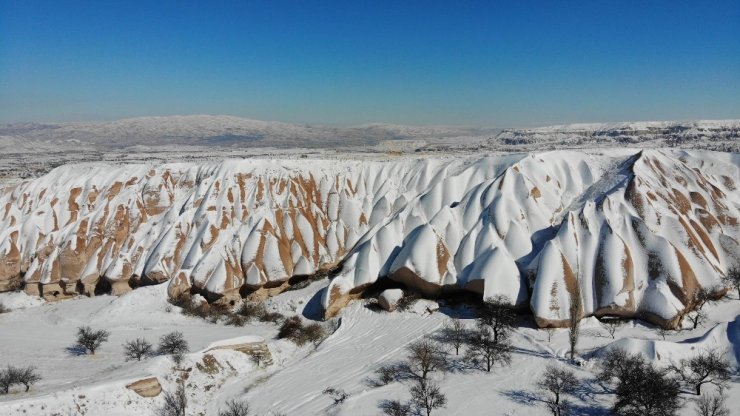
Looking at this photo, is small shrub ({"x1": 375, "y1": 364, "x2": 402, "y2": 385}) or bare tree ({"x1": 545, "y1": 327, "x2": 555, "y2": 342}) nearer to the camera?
A: small shrub ({"x1": 375, "y1": 364, "x2": 402, "y2": 385})

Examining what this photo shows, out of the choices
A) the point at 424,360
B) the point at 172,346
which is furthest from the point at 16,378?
the point at 424,360

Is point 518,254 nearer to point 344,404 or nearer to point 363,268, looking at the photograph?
point 363,268

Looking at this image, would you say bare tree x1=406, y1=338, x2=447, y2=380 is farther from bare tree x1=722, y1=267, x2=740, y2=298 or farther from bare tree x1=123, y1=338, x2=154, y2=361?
bare tree x1=722, y1=267, x2=740, y2=298

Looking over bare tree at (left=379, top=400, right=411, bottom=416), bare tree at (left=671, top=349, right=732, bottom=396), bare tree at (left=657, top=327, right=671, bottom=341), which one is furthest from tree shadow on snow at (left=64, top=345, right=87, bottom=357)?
bare tree at (left=657, top=327, right=671, bottom=341)

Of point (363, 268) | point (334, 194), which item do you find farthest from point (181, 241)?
point (363, 268)

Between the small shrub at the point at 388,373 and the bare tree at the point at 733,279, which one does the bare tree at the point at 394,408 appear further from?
the bare tree at the point at 733,279

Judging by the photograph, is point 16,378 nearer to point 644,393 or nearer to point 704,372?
point 644,393
